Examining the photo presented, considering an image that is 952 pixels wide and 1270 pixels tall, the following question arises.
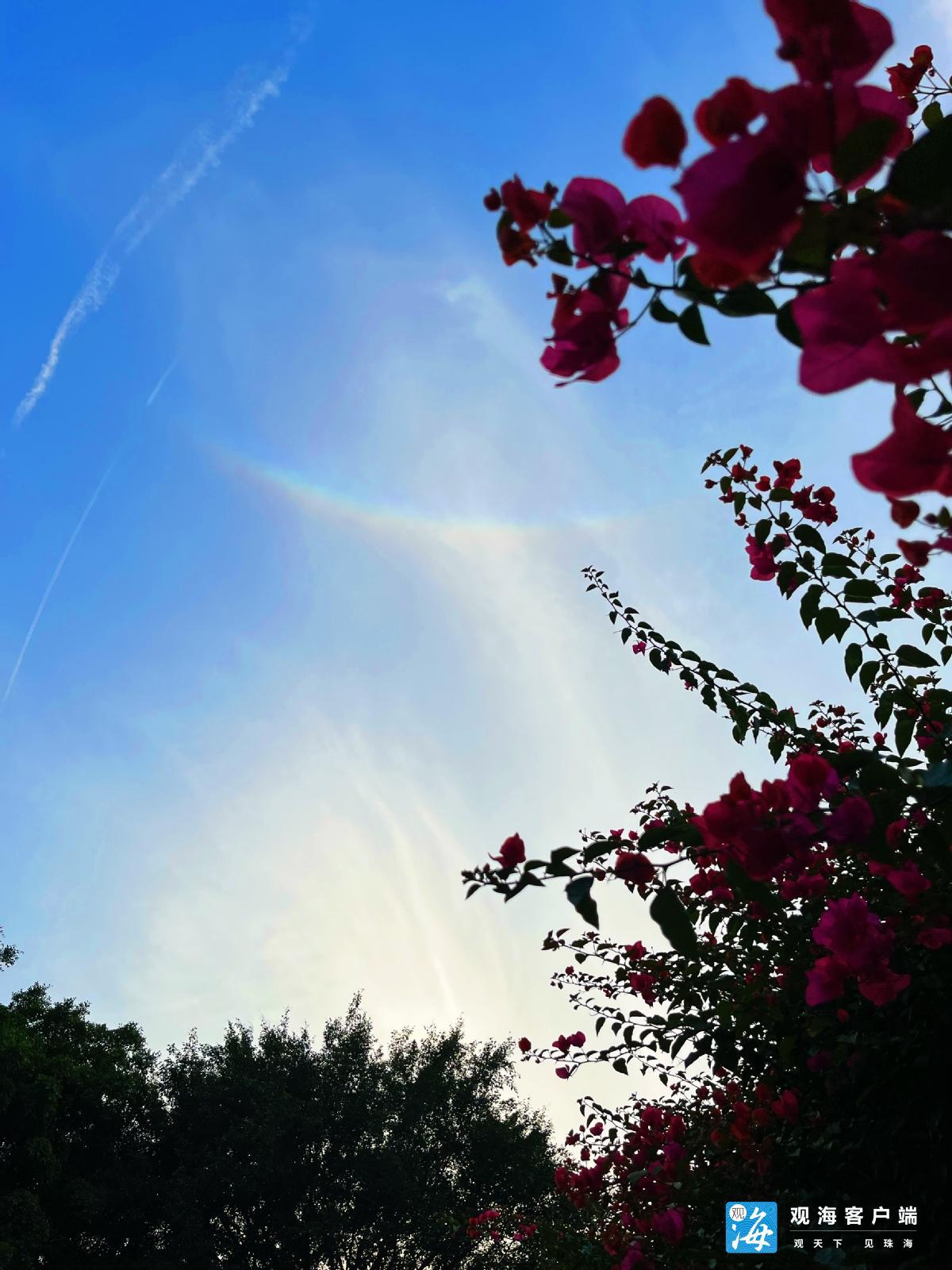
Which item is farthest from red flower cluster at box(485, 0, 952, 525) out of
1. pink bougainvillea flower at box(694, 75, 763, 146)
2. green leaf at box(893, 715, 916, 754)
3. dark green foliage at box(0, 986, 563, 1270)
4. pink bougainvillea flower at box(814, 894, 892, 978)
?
dark green foliage at box(0, 986, 563, 1270)

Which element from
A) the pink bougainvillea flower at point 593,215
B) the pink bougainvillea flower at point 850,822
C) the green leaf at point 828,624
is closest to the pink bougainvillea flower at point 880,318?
the pink bougainvillea flower at point 593,215

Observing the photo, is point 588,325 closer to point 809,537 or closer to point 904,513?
point 904,513

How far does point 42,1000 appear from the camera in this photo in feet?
85.0

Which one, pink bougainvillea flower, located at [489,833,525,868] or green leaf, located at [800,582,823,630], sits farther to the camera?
green leaf, located at [800,582,823,630]

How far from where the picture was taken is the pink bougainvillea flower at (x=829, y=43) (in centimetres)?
69

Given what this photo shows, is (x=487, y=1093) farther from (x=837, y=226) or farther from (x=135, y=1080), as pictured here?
(x=837, y=226)

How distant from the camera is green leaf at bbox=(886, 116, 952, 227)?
77 centimetres

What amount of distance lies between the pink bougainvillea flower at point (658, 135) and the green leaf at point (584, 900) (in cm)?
108

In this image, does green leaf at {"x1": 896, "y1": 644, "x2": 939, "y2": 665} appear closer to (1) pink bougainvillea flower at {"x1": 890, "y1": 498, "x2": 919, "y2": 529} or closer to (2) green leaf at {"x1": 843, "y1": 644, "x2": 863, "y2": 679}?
(2) green leaf at {"x1": 843, "y1": 644, "x2": 863, "y2": 679}

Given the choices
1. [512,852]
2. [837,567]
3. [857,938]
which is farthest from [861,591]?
[512,852]

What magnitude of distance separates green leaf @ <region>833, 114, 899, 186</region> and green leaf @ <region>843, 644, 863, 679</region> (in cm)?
265

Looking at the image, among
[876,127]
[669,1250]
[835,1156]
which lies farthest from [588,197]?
[669,1250]

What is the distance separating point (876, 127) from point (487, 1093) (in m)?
27.2

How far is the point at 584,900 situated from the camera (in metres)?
1.43
